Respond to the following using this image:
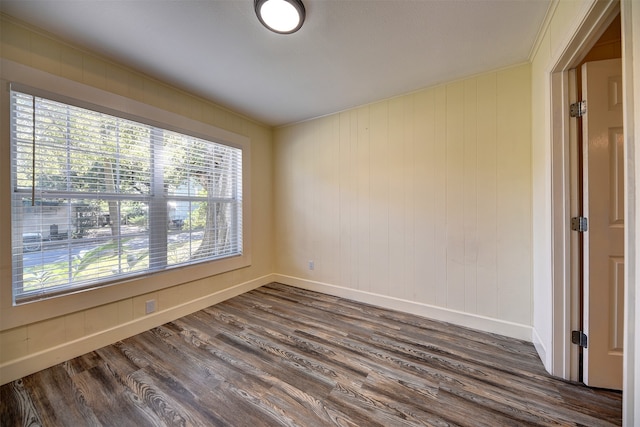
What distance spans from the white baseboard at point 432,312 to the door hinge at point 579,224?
102 cm

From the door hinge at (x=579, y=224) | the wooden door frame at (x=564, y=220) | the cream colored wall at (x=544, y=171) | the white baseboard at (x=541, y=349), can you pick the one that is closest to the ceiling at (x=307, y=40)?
the cream colored wall at (x=544, y=171)

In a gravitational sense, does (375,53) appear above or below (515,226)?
above

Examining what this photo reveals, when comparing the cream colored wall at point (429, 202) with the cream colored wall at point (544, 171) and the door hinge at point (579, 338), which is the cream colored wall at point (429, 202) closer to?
the cream colored wall at point (544, 171)

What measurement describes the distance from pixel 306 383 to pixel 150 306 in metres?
1.71

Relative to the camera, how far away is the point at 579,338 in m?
1.44

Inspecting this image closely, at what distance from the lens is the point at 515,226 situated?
1.99 metres

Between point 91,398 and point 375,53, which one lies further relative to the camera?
point 375,53

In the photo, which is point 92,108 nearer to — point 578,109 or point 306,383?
point 306,383

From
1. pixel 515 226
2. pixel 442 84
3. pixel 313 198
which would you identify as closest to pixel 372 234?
pixel 313 198

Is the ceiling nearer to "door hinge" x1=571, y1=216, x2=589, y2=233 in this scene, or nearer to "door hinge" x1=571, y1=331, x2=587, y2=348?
"door hinge" x1=571, y1=216, x2=589, y2=233

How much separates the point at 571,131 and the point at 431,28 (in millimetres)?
1150

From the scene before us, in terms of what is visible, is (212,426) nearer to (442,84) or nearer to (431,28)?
(431,28)

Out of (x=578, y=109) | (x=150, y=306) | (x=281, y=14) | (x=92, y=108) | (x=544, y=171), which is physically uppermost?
(x=281, y=14)

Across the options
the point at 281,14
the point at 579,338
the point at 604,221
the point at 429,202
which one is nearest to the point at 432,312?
the point at 579,338
